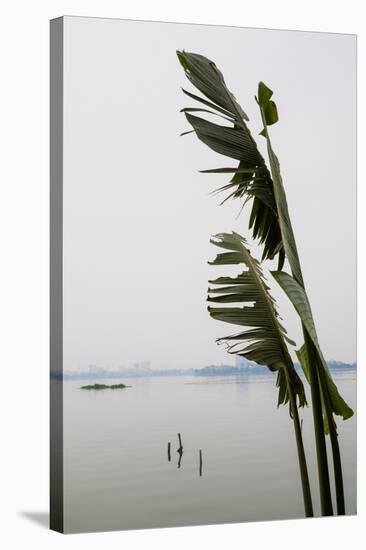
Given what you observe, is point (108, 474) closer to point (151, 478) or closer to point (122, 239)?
point (151, 478)

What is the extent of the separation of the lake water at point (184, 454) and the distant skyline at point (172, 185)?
21 cm

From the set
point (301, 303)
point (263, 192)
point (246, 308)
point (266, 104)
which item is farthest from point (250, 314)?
point (266, 104)

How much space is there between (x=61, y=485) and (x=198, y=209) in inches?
67.2

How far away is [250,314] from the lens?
7.00 metres

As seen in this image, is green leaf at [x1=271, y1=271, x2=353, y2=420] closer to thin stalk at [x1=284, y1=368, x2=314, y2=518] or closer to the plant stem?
the plant stem

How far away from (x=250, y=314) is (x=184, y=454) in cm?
87

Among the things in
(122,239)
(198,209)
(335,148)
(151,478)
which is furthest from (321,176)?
(151,478)

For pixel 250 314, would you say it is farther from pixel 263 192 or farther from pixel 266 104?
pixel 266 104

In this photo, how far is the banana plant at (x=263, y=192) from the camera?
694 centimetres

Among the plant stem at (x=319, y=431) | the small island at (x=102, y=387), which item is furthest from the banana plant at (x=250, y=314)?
the small island at (x=102, y=387)

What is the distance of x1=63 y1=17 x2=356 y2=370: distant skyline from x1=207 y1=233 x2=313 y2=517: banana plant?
0.22ft

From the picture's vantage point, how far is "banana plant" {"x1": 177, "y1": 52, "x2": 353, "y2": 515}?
6941 mm

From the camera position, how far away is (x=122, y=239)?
22.3 ft

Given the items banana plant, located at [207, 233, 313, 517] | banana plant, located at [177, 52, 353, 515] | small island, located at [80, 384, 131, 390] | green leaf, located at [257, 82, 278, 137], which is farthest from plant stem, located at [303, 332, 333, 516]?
green leaf, located at [257, 82, 278, 137]
